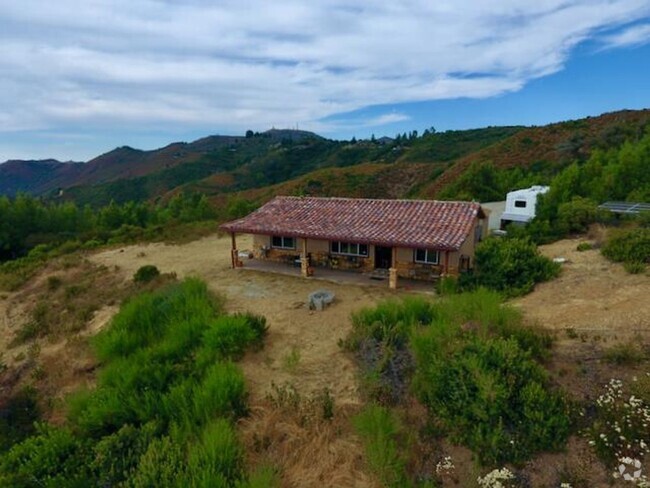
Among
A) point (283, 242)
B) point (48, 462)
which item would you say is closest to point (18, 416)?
point (48, 462)

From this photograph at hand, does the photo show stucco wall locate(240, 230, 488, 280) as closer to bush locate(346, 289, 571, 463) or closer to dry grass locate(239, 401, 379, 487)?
bush locate(346, 289, 571, 463)

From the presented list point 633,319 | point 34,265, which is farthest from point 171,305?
point 34,265

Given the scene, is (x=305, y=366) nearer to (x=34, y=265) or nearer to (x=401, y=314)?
(x=401, y=314)

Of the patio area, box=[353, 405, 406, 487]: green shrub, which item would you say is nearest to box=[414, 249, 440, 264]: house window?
the patio area

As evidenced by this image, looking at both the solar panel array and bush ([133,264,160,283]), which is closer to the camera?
bush ([133,264,160,283])

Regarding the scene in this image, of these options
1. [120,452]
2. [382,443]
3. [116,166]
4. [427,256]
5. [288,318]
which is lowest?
[120,452]

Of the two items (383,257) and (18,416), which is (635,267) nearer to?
(383,257)
